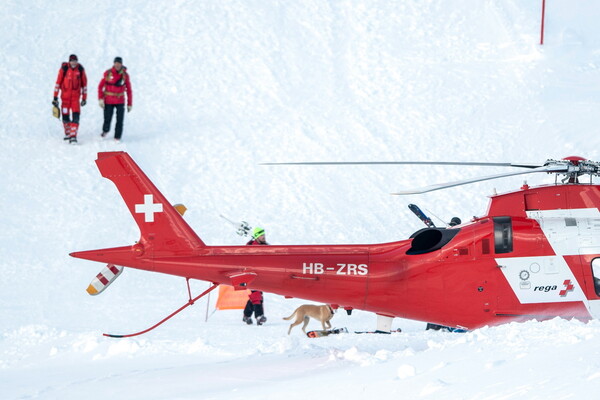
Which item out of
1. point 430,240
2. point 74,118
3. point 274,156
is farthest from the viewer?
point 274,156

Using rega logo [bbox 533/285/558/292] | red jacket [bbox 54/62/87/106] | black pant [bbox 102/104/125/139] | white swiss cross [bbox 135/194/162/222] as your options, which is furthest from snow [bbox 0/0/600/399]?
white swiss cross [bbox 135/194/162/222]

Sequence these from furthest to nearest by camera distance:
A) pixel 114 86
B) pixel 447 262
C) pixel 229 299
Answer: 1. pixel 114 86
2. pixel 229 299
3. pixel 447 262

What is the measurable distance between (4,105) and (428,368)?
45.4 feet

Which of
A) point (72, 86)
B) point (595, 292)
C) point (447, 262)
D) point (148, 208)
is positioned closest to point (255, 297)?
point (148, 208)

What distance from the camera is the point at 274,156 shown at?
18.0 meters

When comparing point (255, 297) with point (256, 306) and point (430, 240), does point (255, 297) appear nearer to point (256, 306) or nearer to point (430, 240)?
point (256, 306)

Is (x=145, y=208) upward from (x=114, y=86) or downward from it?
downward

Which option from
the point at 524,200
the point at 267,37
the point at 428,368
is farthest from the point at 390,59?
the point at 428,368

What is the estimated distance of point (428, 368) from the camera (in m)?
7.66

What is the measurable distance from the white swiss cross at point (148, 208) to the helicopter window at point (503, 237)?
3.42 metres

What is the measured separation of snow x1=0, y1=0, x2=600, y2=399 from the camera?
8648 mm

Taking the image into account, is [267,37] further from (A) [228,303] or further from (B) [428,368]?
(B) [428,368]

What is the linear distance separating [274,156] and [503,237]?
8.93m

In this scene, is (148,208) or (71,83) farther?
(71,83)
